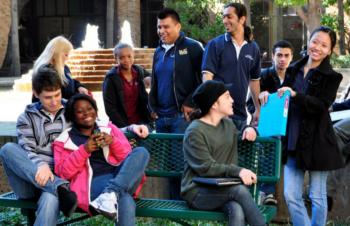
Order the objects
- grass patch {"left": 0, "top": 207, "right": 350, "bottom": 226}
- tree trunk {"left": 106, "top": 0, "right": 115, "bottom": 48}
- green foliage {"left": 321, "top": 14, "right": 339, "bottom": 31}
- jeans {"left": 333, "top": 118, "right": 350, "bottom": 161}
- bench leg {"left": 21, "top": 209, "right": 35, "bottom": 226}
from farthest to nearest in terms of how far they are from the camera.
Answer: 1. tree trunk {"left": 106, "top": 0, "right": 115, "bottom": 48}
2. green foliage {"left": 321, "top": 14, "right": 339, "bottom": 31}
3. grass patch {"left": 0, "top": 207, "right": 350, "bottom": 226}
4. jeans {"left": 333, "top": 118, "right": 350, "bottom": 161}
5. bench leg {"left": 21, "top": 209, "right": 35, "bottom": 226}

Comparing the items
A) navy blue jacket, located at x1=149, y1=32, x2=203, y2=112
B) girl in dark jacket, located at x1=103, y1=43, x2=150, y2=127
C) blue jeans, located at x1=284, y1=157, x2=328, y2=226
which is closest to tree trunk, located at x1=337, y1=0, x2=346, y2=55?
girl in dark jacket, located at x1=103, y1=43, x2=150, y2=127

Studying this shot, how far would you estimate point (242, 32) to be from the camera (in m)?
6.66

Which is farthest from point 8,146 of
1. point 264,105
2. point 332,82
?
point 332,82

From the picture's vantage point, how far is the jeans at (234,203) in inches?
204

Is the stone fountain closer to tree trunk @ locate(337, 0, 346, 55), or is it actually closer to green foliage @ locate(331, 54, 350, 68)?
green foliage @ locate(331, 54, 350, 68)

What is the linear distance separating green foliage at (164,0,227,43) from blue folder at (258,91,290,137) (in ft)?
69.5

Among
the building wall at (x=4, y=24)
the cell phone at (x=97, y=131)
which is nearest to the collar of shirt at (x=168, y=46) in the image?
the cell phone at (x=97, y=131)

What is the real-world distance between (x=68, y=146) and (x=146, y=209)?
73 centimetres

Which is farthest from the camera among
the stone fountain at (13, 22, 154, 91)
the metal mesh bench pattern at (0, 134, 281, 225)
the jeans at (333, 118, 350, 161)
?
the stone fountain at (13, 22, 154, 91)

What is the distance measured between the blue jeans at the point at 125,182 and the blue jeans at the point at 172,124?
1132 mm

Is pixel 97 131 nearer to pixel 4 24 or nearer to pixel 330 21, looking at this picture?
pixel 330 21

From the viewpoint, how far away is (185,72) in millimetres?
6766

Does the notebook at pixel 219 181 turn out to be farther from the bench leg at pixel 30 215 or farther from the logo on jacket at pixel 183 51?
the logo on jacket at pixel 183 51

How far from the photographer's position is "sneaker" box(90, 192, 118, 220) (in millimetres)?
5344
